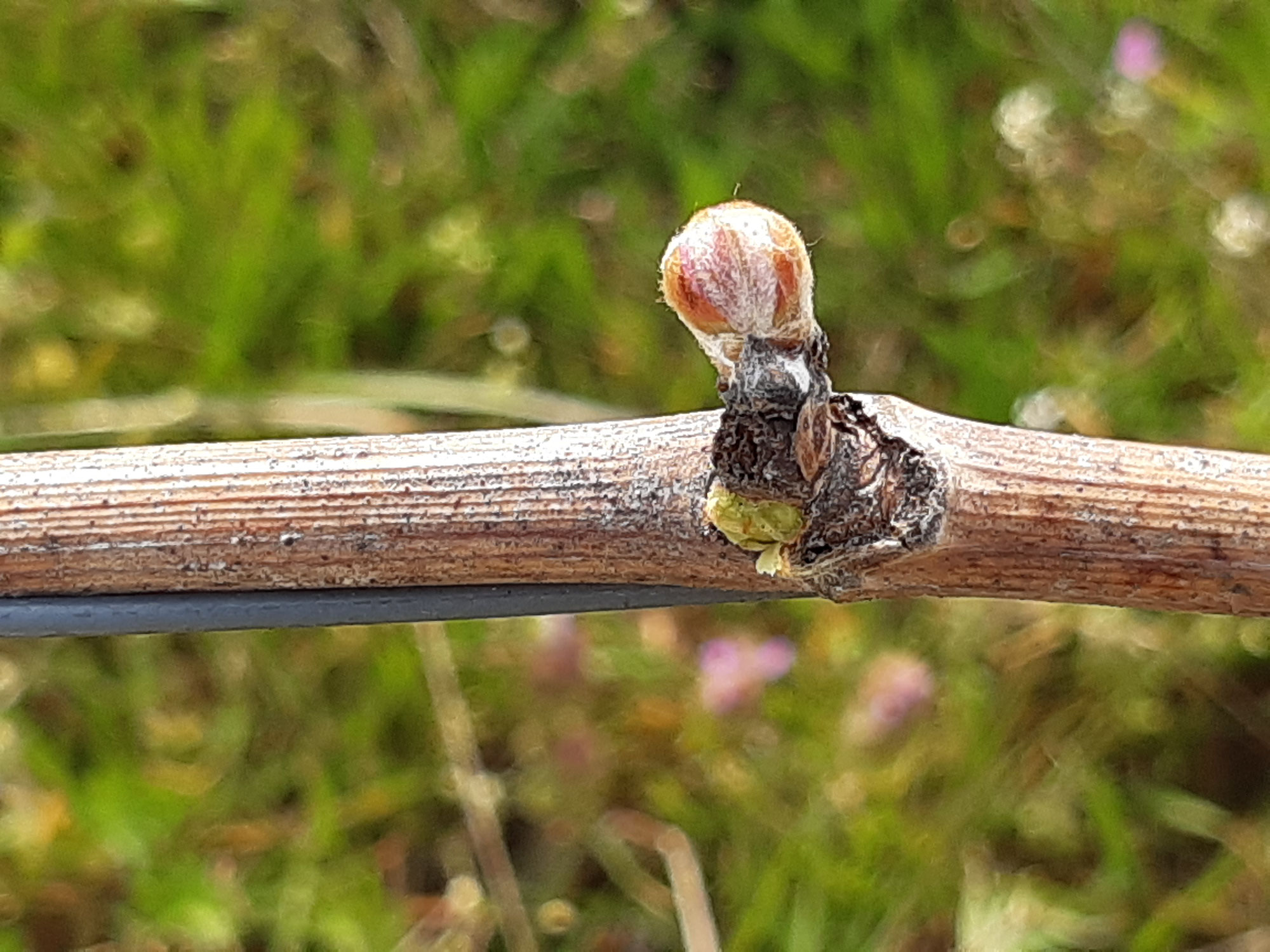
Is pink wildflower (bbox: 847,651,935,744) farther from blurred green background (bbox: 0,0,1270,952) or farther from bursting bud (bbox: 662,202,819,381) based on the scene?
bursting bud (bbox: 662,202,819,381)

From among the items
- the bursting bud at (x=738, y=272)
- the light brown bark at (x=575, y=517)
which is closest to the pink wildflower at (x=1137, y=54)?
the light brown bark at (x=575, y=517)

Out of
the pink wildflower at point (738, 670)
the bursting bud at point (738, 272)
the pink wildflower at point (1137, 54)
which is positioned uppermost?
the pink wildflower at point (1137, 54)

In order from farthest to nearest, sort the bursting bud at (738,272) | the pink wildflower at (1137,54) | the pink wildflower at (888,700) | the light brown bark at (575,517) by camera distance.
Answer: the pink wildflower at (1137,54), the pink wildflower at (888,700), the light brown bark at (575,517), the bursting bud at (738,272)

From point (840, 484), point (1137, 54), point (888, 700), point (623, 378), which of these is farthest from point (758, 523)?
point (1137, 54)

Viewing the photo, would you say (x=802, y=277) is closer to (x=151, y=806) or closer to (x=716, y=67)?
(x=151, y=806)

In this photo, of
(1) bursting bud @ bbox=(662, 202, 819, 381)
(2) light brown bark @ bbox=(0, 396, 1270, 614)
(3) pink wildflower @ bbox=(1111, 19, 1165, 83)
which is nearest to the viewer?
(1) bursting bud @ bbox=(662, 202, 819, 381)

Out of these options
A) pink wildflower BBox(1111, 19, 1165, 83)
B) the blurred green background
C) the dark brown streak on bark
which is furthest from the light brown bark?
pink wildflower BBox(1111, 19, 1165, 83)

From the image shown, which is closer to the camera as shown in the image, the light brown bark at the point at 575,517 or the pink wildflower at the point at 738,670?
the light brown bark at the point at 575,517

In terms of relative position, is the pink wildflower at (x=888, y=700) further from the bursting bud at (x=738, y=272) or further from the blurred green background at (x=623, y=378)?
the bursting bud at (x=738, y=272)
